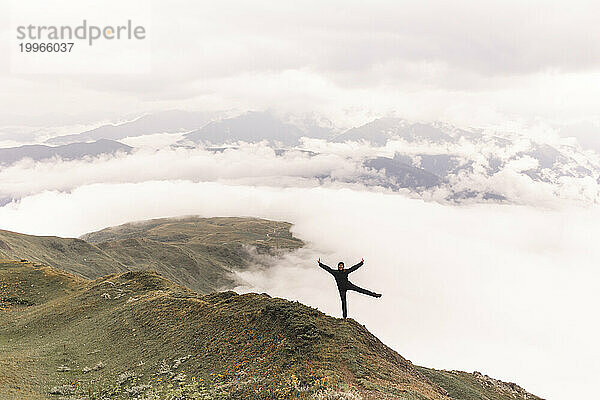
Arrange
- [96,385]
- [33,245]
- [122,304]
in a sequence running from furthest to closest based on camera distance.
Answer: [33,245] → [122,304] → [96,385]

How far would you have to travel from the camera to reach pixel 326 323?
3334 cm

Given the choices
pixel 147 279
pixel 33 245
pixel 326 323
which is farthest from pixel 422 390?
pixel 33 245

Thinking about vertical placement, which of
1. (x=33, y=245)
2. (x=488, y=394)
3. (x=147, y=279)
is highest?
(x=147, y=279)

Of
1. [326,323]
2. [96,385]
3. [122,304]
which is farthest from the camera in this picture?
[122,304]

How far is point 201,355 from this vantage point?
33.1 meters

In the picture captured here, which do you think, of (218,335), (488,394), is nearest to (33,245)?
(218,335)

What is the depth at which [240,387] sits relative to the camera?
85.4ft

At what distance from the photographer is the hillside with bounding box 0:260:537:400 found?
1026 inches

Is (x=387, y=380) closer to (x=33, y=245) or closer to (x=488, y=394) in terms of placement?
(x=488, y=394)

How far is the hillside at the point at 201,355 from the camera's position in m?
26.1

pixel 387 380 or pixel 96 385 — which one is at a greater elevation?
pixel 387 380

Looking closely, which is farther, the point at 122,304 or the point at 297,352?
the point at 122,304

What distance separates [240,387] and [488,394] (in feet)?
170

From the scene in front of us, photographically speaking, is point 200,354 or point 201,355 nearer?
point 201,355
